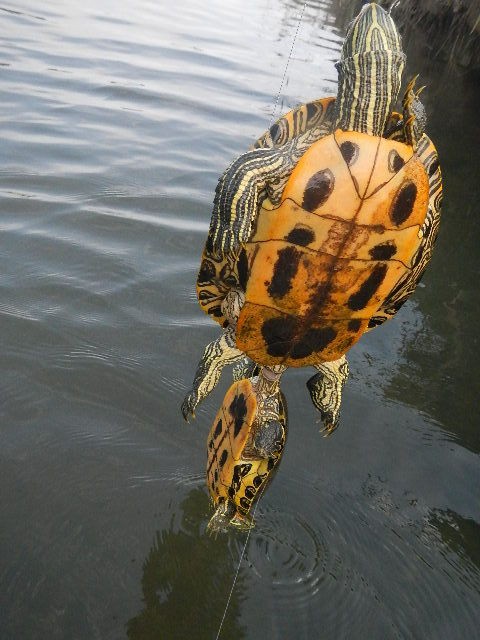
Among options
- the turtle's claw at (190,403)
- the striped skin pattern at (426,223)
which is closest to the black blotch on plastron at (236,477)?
the turtle's claw at (190,403)

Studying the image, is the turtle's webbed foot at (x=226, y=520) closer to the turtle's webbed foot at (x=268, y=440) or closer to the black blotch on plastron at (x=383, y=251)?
the turtle's webbed foot at (x=268, y=440)

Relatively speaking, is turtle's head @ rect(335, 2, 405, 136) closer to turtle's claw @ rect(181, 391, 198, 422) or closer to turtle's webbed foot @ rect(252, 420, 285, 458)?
turtle's webbed foot @ rect(252, 420, 285, 458)

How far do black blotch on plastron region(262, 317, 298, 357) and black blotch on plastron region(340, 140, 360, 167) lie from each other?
0.66m

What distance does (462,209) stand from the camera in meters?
8.30

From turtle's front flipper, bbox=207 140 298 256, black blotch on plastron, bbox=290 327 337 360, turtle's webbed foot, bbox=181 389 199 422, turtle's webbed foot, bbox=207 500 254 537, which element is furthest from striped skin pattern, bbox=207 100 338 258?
turtle's webbed foot, bbox=207 500 254 537

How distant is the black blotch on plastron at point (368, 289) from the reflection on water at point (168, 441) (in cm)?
201

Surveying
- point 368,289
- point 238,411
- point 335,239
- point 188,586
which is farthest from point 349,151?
point 188,586

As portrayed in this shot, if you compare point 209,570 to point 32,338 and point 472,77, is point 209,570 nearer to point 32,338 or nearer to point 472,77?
point 32,338

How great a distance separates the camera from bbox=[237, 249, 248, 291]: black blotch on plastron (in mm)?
2236

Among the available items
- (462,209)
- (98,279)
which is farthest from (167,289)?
(462,209)

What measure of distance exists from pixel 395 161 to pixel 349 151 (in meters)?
0.16

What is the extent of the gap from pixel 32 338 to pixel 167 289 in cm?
138

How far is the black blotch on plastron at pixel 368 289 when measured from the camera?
2.14 metres

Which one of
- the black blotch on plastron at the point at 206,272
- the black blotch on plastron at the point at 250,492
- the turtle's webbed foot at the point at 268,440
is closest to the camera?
the black blotch on plastron at the point at 206,272
